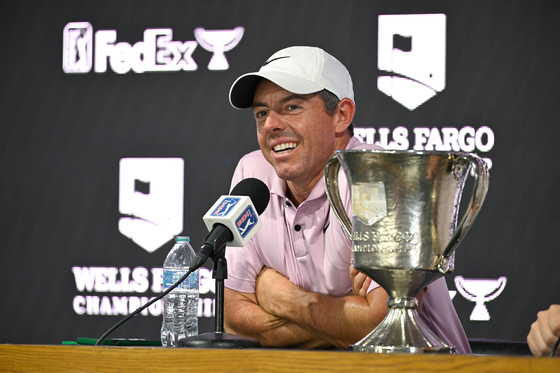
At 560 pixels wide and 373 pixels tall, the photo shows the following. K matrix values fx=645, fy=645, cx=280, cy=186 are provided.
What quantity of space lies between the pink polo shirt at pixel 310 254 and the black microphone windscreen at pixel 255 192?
14.5 inches

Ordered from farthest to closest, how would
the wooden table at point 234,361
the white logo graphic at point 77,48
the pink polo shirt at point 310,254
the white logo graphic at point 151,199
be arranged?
the white logo graphic at point 77,48, the white logo graphic at point 151,199, the pink polo shirt at point 310,254, the wooden table at point 234,361

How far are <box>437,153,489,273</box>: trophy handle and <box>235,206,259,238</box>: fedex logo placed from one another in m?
0.40

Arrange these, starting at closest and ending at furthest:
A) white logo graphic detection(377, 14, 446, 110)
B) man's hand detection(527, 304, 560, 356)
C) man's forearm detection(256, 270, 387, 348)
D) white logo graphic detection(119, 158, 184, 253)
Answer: man's hand detection(527, 304, 560, 356)
man's forearm detection(256, 270, 387, 348)
white logo graphic detection(377, 14, 446, 110)
white logo graphic detection(119, 158, 184, 253)

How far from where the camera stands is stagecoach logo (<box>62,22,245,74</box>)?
3197 mm

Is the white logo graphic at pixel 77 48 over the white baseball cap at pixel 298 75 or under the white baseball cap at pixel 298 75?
over

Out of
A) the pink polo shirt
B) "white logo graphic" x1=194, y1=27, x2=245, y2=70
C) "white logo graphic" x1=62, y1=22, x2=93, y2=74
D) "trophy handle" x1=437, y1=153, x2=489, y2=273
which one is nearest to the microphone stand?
"trophy handle" x1=437, y1=153, x2=489, y2=273

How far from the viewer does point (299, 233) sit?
184cm

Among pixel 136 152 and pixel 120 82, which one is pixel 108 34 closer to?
pixel 120 82

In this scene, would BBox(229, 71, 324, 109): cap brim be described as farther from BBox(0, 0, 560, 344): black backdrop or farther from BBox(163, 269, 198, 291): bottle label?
BBox(0, 0, 560, 344): black backdrop

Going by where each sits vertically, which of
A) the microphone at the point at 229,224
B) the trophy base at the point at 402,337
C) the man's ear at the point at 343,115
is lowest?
the trophy base at the point at 402,337

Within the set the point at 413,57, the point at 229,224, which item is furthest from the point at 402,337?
the point at 413,57

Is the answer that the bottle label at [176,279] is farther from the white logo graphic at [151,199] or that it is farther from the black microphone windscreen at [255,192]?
the white logo graphic at [151,199]

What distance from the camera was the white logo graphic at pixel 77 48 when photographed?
10.8 ft

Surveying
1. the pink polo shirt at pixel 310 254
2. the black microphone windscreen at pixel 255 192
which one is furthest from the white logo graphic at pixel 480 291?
the black microphone windscreen at pixel 255 192
